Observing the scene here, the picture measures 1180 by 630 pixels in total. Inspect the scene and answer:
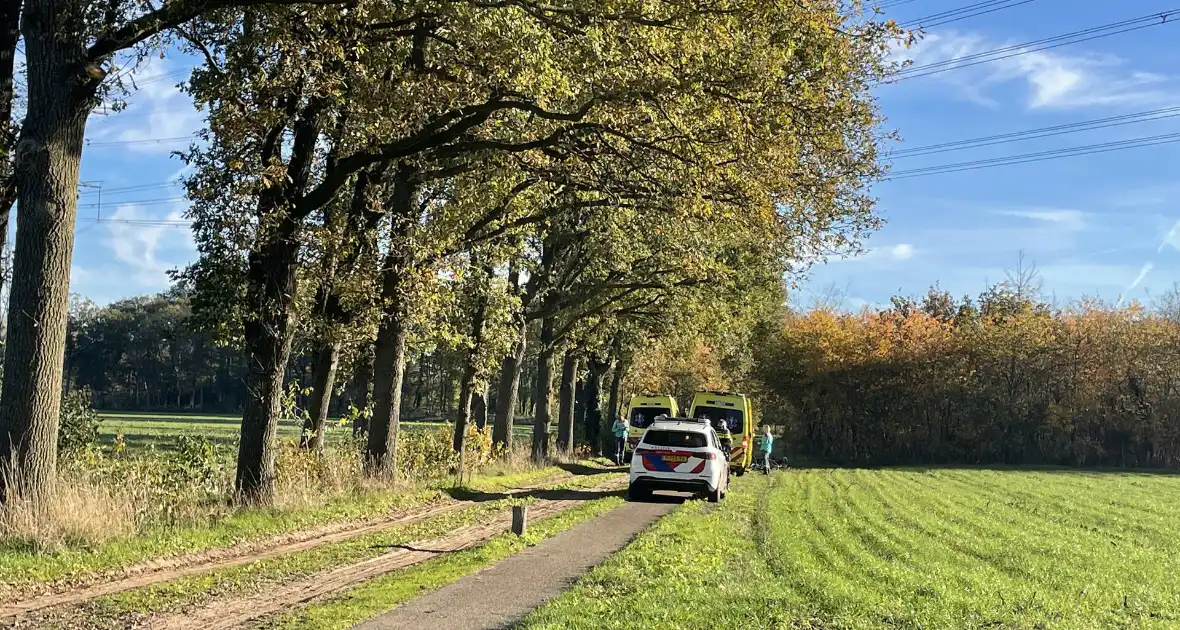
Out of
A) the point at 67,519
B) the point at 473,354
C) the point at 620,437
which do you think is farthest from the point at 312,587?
the point at 620,437

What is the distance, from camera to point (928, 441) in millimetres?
53625

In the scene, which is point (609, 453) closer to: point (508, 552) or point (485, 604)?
point (508, 552)

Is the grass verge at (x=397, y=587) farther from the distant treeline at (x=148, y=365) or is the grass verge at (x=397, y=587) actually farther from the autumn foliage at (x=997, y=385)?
the distant treeline at (x=148, y=365)

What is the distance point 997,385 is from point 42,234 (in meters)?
51.1

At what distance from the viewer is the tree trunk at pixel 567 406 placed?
3675cm

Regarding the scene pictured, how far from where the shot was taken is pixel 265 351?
15.1 m

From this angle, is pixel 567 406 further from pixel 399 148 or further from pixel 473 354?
pixel 399 148

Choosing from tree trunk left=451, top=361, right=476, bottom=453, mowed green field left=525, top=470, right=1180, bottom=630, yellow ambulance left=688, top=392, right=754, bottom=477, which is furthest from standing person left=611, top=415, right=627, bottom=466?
mowed green field left=525, top=470, right=1180, bottom=630

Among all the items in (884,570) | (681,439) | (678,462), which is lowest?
(884,570)

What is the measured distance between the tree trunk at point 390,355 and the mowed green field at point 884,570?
645cm

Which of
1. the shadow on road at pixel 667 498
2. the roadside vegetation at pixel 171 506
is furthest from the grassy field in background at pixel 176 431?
the shadow on road at pixel 667 498

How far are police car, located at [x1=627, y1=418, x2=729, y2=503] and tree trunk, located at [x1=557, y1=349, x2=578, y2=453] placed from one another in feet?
51.8

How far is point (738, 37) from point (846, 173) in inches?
291

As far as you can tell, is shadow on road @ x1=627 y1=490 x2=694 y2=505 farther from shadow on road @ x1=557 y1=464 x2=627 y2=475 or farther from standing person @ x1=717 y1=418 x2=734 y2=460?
shadow on road @ x1=557 y1=464 x2=627 y2=475
